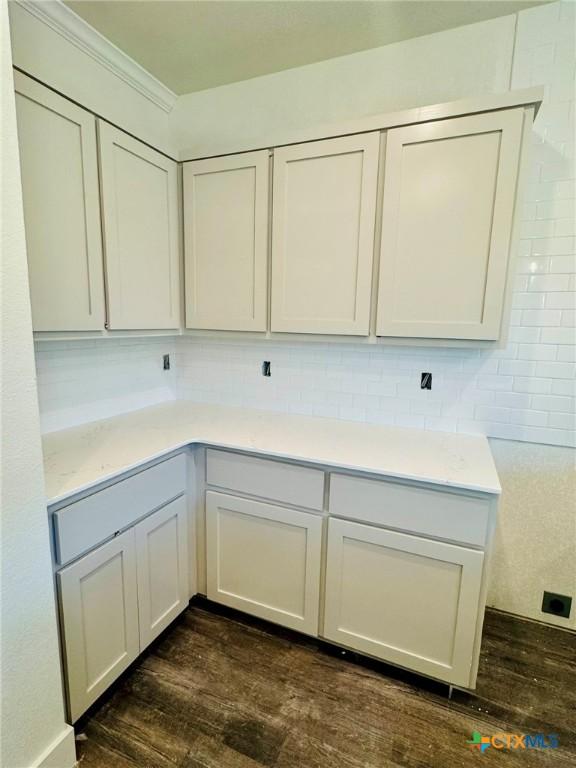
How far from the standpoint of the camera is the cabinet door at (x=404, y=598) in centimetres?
141

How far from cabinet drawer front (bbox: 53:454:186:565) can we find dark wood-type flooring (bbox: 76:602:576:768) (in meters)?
0.69

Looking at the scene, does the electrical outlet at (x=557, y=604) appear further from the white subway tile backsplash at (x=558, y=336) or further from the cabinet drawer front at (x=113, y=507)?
the cabinet drawer front at (x=113, y=507)

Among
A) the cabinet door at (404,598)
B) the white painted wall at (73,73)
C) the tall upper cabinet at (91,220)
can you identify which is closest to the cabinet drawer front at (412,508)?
the cabinet door at (404,598)

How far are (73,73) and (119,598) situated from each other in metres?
2.13

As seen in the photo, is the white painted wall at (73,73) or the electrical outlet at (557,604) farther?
the electrical outlet at (557,604)

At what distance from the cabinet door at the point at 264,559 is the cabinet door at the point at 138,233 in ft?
3.16

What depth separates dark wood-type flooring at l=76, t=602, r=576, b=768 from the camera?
1290mm

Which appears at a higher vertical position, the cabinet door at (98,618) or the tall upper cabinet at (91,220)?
the tall upper cabinet at (91,220)

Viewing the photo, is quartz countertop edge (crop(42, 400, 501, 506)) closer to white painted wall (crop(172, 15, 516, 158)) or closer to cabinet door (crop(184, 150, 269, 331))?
cabinet door (crop(184, 150, 269, 331))

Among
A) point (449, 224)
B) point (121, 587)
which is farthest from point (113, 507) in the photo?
point (449, 224)

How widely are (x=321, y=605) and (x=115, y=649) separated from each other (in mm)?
834

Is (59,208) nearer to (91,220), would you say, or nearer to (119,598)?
(91,220)

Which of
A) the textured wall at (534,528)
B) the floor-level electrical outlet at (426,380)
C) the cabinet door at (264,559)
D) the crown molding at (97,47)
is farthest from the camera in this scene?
the floor-level electrical outlet at (426,380)

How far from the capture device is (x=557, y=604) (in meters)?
1.84
